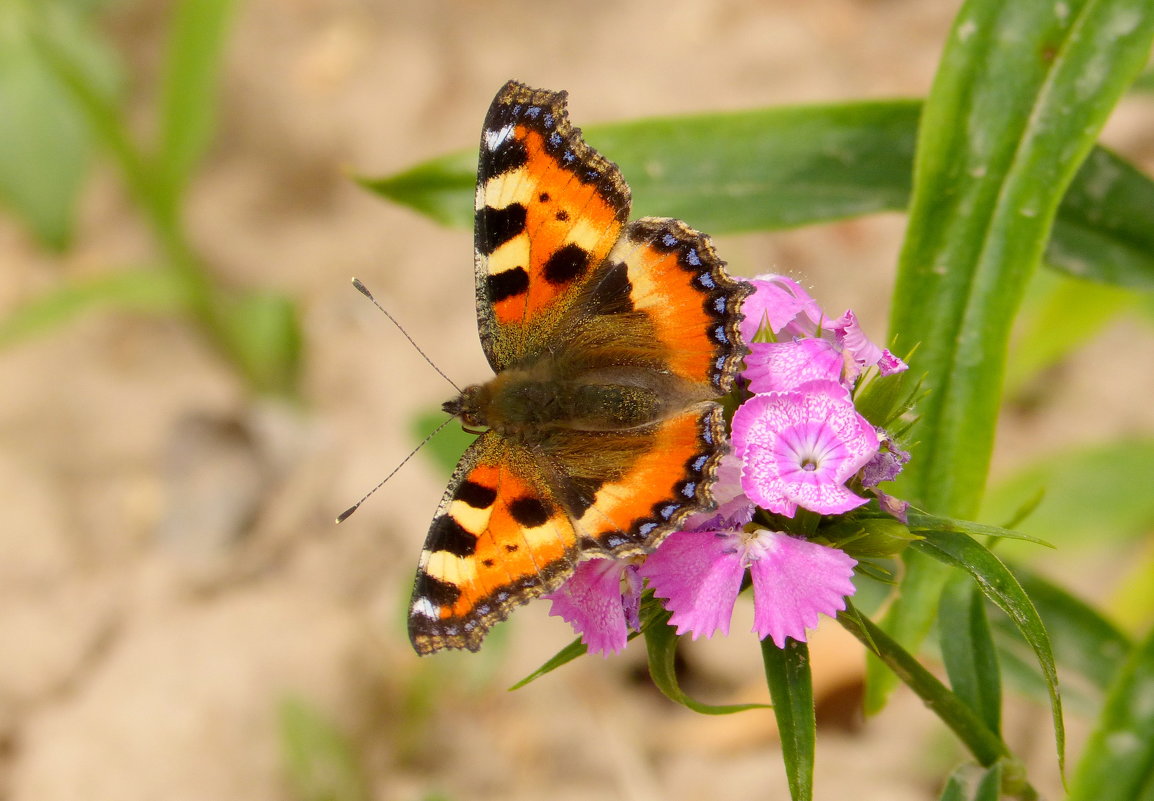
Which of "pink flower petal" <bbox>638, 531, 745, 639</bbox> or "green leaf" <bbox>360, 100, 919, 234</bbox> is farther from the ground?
"green leaf" <bbox>360, 100, 919, 234</bbox>

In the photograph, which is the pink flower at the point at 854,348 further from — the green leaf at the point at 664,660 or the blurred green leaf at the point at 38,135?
the blurred green leaf at the point at 38,135

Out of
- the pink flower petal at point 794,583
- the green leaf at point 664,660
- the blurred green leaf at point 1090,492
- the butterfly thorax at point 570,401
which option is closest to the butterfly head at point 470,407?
the butterfly thorax at point 570,401

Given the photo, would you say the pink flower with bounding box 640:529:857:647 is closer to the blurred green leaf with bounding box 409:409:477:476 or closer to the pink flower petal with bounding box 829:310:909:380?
the pink flower petal with bounding box 829:310:909:380

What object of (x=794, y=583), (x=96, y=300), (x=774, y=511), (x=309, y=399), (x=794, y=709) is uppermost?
(x=96, y=300)

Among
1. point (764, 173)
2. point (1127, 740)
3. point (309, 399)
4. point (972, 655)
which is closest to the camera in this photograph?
point (972, 655)

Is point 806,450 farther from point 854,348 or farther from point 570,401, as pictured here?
point 570,401

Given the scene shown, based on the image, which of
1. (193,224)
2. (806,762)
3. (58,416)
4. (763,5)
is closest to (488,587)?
(806,762)

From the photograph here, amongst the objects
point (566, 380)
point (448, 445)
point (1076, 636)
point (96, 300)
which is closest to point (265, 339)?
point (96, 300)

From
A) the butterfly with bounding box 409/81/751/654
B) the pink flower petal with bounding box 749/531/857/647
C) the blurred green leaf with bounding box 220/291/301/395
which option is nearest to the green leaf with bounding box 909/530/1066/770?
the pink flower petal with bounding box 749/531/857/647
